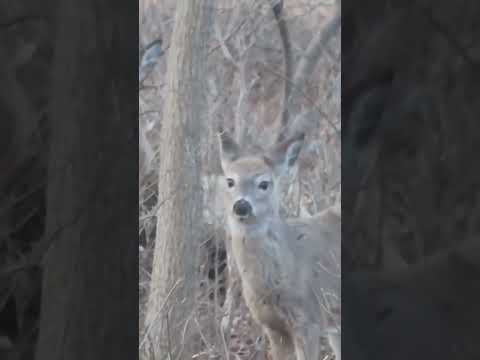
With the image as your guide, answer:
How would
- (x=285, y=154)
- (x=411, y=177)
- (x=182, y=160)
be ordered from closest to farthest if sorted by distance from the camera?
(x=411, y=177) → (x=285, y=154) → (x=182, y=160)

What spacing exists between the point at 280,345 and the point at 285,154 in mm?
520

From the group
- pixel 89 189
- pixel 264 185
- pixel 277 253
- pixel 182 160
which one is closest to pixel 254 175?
pixel 264 185

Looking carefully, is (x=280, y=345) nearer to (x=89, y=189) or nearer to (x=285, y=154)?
(x=285, y=154)

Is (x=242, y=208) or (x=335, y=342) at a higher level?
(x=242, y=208)

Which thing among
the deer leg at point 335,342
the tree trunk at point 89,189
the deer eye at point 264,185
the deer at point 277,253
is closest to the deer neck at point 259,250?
the deer at point 277,253

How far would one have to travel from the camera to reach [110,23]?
70 centimetres

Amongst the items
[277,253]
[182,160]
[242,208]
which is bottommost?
[277,253]

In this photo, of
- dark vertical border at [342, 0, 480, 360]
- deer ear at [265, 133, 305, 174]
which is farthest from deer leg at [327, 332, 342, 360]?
dark vertical border at [342, 0, 480, 360]

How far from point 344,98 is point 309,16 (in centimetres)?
111

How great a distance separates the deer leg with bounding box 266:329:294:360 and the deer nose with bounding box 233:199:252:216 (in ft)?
→ 1.03

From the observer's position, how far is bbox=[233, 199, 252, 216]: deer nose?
1.87 m

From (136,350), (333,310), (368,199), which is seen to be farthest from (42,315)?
(333,310)

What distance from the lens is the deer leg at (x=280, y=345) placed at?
73.8 inches

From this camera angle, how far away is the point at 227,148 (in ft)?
5.87
